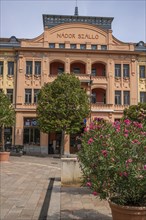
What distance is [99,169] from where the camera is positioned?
518 cm

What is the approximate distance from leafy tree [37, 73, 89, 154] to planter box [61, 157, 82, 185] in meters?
16.1

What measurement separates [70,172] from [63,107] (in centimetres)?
1674

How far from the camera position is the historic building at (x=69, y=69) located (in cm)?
3428

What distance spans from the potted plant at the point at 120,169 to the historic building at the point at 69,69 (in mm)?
28393

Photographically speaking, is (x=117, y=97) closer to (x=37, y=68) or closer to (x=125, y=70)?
(x=125, y=70)

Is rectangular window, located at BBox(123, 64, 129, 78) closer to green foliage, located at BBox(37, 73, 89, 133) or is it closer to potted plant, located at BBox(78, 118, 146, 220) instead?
green foliage, located at BBox(37, 73, 89, 133)

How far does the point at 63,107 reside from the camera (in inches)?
1110

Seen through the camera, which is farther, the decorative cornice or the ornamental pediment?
the decorative cornice

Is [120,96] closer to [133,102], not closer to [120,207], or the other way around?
[133,102]

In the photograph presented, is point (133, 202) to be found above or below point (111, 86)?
below

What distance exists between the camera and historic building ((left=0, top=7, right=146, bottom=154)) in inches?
1350

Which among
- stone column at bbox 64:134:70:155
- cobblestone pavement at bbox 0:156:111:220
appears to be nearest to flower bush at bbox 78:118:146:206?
cobblestone pavement at bbox 0:156:111:220

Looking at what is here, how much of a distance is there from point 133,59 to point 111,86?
4518mm

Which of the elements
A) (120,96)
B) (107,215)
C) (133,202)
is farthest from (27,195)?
(120,96)
